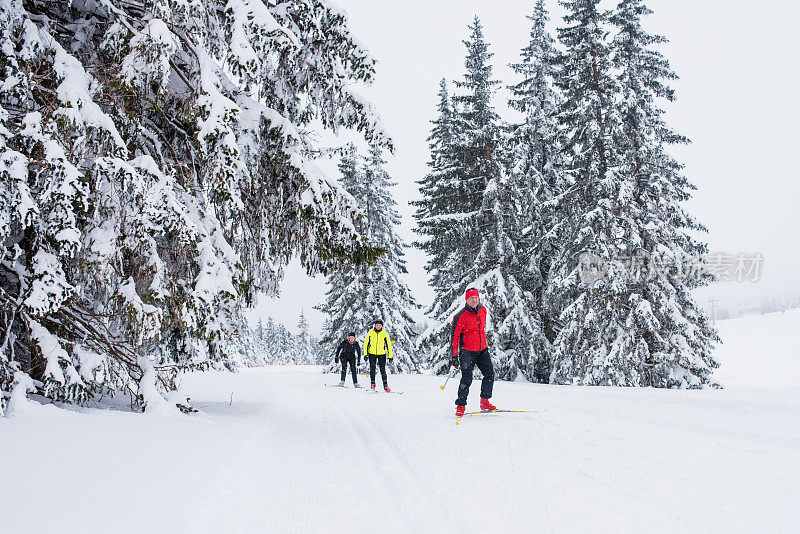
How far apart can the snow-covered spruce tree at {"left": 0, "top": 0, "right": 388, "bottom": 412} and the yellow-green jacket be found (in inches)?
255

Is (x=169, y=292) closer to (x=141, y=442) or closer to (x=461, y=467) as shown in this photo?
(x=141, y=442)

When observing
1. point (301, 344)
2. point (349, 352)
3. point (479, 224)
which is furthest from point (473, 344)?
point (301, 344)

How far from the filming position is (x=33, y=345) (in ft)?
19.6

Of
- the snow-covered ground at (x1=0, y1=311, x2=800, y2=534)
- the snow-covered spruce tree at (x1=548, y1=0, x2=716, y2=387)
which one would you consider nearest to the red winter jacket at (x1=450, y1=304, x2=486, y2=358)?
the snow-covered ground at (x1=0, y1=311, x2=800, y2=534)

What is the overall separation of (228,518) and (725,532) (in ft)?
10.3

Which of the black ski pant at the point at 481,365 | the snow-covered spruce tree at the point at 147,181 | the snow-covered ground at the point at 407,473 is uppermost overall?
the snow-covered spruce tree at the point at 147,181

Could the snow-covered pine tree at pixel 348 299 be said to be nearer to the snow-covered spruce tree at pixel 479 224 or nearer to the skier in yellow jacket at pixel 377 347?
the snow-covered spruce tree at pixel 479 224

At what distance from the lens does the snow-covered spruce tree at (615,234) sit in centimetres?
1616

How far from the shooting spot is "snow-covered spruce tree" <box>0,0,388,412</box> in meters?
5.62

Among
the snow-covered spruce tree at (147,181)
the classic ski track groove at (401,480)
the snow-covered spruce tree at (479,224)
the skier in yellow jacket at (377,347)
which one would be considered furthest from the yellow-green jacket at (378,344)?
the classic ski track groove at (401,480)

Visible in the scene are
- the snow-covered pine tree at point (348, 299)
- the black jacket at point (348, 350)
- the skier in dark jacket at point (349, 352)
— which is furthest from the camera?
the snow-covered pine tree at point (348, 299)

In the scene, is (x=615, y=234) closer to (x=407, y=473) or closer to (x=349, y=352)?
(x=349, y=352)

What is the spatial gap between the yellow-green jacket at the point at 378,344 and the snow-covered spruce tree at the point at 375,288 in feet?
36.0

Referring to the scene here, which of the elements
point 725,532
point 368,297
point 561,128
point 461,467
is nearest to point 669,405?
point 461,467
